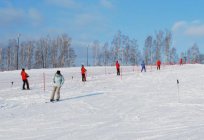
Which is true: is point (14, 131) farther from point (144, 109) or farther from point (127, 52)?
point (127, 52)

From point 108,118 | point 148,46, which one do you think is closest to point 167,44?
point 148,46

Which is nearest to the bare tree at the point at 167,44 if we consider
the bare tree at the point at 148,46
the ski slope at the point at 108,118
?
the bare tree at the point at 148,46

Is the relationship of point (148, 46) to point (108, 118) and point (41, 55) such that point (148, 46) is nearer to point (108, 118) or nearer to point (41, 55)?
point (41, 55)

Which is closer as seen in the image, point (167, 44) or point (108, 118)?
point (108, 118)

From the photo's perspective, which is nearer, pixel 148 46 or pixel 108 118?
pixel 108 118

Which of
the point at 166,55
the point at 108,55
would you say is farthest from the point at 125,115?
the point at 108,55

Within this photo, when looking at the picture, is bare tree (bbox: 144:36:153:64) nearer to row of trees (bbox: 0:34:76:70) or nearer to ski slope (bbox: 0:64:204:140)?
row of trees (bbox: 0:34:76:70)

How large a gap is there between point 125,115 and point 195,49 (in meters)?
127

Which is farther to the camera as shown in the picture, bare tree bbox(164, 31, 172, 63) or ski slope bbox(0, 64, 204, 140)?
bare tree bbox(164, 31, 172, 63)

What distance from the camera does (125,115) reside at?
15.2 meters

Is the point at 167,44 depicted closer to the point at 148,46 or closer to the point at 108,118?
the point at 148,46

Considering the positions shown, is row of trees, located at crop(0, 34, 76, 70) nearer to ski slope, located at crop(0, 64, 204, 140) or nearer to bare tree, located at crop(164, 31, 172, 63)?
bare tree, located at crop(164, 31, 172, 63)

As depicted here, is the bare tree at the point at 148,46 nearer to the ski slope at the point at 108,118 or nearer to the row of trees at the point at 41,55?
the row of trees at the point at 41,55

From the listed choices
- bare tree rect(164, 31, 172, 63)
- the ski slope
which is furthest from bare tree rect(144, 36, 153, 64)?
the ski slope
